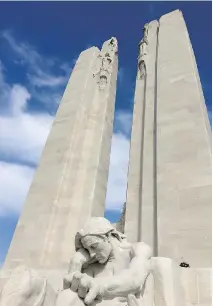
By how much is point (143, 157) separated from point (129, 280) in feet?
15.2

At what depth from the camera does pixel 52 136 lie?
8.77 metres

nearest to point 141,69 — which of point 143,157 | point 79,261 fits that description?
point 143,157

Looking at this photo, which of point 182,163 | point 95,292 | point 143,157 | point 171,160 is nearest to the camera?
point 95,292

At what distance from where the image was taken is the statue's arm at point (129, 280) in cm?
247

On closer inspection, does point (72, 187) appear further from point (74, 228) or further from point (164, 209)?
point (164, 209)

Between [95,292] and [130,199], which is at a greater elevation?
[130,199]

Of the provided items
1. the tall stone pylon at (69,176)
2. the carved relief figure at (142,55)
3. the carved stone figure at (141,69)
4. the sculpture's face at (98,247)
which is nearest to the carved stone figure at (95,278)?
the sculpture's face at (98,247)

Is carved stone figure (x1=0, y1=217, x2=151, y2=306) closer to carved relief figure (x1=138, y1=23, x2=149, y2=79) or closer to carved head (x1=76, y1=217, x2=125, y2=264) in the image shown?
carved head (x1=76, y1=217, x2=125, y2=264)

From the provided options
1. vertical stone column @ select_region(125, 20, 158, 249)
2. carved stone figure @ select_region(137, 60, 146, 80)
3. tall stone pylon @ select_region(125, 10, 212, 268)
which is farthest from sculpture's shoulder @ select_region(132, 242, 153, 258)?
carved stone figure @ select_region(137, 60, 146, 80)

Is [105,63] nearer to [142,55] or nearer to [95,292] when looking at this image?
[142,55]

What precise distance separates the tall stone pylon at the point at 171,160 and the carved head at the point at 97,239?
2.47 metres

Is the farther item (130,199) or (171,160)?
(130,199)

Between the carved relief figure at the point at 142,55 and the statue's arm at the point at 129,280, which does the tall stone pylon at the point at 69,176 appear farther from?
the statue's arm at the point at 129,280

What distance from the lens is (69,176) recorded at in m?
7.85
